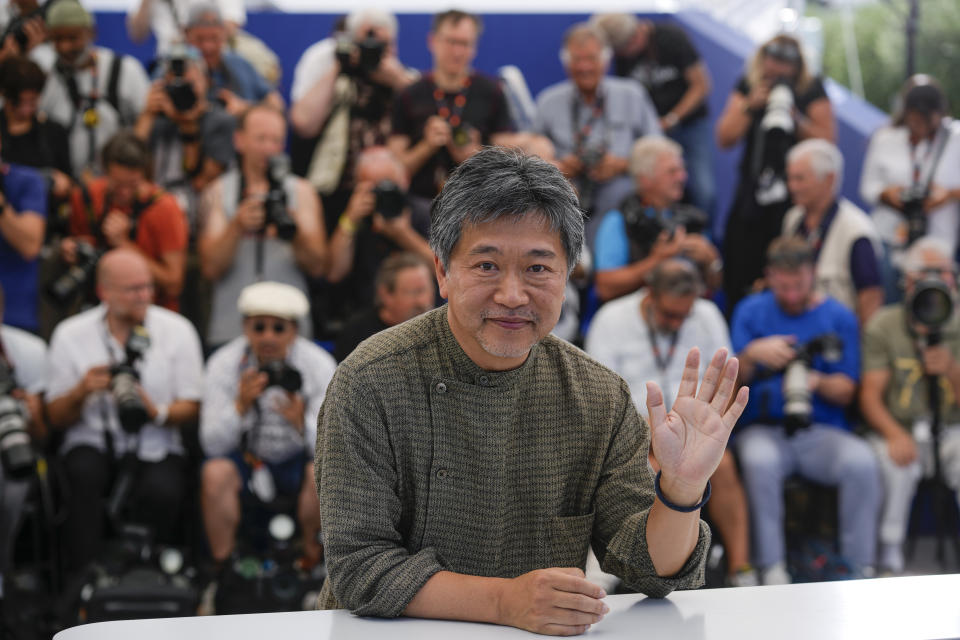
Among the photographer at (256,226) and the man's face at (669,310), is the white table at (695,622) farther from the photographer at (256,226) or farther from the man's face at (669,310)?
the photographer at (256,226)

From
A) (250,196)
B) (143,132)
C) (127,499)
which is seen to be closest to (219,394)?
(127,499)

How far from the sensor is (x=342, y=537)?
1.62 m

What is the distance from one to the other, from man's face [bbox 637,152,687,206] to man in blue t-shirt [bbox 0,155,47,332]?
2.33 metres

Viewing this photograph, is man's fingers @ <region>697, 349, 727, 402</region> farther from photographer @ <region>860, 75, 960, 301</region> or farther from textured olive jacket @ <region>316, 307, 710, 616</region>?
photographer @ <region>860, 75, 960, 301</region>

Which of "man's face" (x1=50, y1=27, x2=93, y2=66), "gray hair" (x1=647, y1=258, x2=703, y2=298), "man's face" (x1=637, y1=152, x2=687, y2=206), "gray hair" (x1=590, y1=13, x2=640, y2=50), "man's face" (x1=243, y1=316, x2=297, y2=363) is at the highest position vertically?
"gray hair" (x1=590, y1=13, x2=640, y2=50)

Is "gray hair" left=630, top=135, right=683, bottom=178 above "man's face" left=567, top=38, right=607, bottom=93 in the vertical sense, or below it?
below

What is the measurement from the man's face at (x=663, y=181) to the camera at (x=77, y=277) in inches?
84.6

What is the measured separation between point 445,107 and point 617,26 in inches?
45.8

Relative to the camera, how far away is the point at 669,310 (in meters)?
4.32

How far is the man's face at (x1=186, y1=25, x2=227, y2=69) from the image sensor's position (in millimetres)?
4871

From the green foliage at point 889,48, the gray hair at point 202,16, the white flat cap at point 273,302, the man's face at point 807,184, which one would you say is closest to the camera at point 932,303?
the man's face at point 807,184

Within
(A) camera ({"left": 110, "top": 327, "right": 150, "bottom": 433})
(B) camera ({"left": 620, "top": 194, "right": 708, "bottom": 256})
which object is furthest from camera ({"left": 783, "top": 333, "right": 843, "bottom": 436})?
(A) camera ({"left": 110, "top": 327, "right": 150, "bottom": 433})

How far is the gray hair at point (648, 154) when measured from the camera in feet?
15.2

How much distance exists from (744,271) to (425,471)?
356 cm
